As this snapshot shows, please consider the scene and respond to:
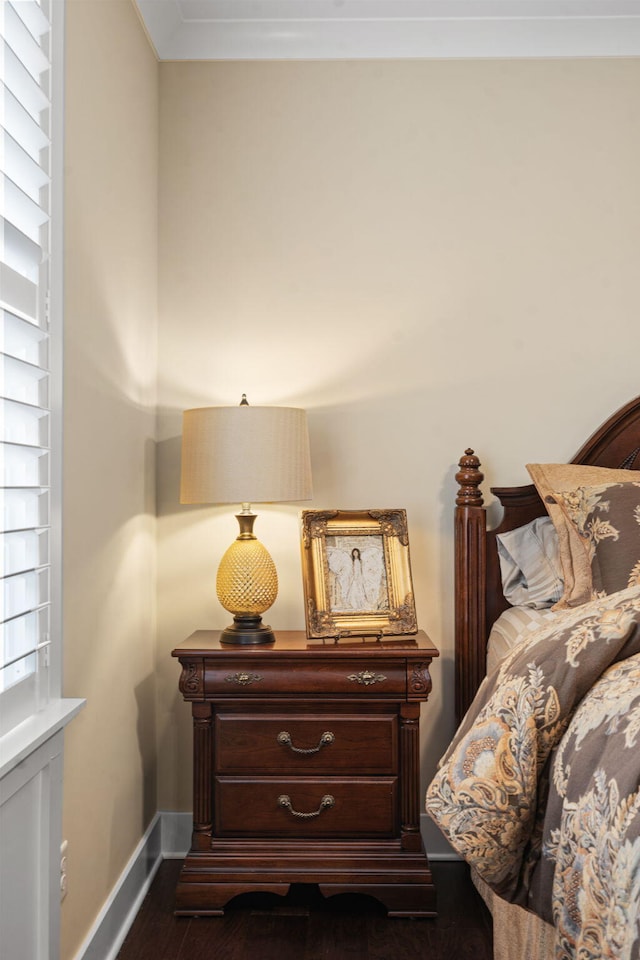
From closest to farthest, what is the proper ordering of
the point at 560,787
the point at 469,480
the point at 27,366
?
the point at 560,787 < the point at 27,366 < the point at 469,480

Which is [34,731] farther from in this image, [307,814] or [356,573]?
[356,573]

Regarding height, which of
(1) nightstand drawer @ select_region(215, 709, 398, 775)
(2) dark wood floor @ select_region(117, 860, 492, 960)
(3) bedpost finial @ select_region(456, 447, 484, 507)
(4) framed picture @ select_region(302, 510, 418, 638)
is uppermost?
(3) bedpost finial @ select_region(456, 447, 484, 507)

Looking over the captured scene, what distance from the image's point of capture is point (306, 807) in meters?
2.22

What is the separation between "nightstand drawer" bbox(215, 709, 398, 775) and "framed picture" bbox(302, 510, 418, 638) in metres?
0.25

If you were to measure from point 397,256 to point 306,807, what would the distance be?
68.2 inches

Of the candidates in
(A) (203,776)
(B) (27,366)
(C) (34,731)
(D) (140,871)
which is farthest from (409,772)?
(B) (27,366)

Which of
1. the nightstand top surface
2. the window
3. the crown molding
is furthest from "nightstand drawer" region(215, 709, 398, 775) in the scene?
the crown molding

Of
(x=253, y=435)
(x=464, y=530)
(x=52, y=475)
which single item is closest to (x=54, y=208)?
(x=52, y=475)

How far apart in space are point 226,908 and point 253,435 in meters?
1.31

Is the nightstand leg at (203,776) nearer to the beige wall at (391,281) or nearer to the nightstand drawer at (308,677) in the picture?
the nightstand drawer at (308,677)

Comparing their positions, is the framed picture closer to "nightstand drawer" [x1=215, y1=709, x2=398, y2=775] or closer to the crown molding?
"nightstand drawer" [x1=215, y1=709, x2=398, y2=775]

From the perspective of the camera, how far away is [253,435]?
224cm

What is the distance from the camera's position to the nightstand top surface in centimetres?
220

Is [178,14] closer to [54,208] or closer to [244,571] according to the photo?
[54,208]
